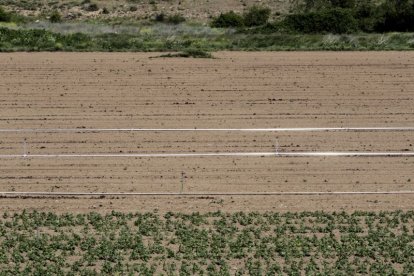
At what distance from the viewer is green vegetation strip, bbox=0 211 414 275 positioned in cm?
1547

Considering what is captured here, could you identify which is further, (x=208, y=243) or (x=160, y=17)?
(x=160, y=17)

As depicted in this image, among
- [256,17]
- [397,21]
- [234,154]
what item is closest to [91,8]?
[256,17]

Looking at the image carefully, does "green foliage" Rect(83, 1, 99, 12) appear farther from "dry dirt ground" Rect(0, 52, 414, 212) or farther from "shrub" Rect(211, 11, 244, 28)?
"dry dirt ground" Rect(0, 52, 414, 212)

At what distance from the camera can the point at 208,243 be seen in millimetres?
16531

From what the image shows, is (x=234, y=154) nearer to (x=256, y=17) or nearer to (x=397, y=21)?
(x=397, y=21)

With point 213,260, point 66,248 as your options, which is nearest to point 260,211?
point 213,260

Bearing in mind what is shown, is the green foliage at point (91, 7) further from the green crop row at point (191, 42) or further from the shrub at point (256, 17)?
the green crop row at point (191, 42)

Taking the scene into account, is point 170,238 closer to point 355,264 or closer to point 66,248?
point 66,248

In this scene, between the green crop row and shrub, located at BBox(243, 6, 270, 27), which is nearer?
the green crop row

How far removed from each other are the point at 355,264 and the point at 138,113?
12.6 metres

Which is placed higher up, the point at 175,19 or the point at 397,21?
the point at 397,21

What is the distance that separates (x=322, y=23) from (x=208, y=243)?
3003 cm

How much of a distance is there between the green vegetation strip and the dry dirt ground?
837 millimetres

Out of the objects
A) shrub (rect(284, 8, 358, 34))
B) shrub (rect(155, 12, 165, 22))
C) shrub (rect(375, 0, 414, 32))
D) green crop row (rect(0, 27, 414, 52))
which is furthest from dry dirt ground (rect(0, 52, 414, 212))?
shrub (rect(155, 12, 165, 22))
